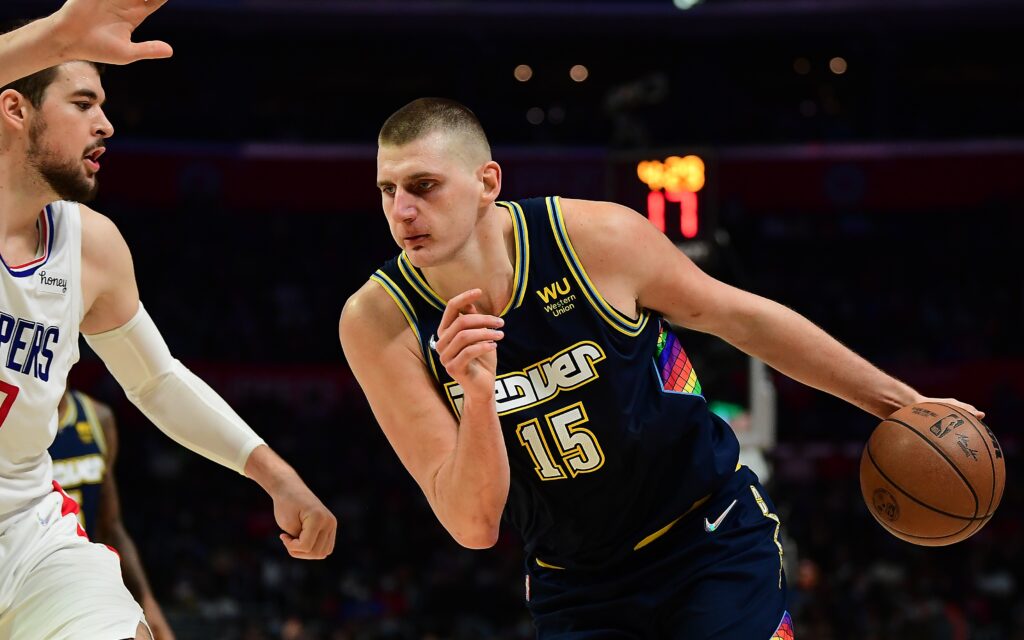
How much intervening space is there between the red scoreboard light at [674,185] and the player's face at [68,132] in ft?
19.6

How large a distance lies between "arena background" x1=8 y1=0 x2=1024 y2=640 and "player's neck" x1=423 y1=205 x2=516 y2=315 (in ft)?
38.3

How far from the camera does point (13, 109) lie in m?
3.35

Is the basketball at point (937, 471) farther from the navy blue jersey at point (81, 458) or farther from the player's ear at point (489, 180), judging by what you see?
the navy blue jersey at point (81, 458)

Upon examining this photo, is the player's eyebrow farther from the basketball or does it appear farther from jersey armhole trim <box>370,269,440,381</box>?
the basketball

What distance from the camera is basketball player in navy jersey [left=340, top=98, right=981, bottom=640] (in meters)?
3.56

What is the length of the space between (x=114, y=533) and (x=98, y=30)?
3.06 metres

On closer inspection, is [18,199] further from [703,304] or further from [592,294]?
[703,304]

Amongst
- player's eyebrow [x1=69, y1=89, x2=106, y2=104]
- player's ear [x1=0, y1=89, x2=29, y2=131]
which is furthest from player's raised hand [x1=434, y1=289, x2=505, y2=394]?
player's ear [x1=0, y1=89, x2=29, y2=131]

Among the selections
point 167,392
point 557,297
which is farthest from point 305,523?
point 557,297

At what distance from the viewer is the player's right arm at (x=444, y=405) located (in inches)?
121

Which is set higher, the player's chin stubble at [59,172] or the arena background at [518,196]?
the player's chin stubble at [59,172]

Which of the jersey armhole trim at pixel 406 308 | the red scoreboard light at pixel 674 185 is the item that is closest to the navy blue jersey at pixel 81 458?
the jersey armhole trim at pixel 406 308

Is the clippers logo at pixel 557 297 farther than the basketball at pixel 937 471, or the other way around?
the basketball at pixel 937 471

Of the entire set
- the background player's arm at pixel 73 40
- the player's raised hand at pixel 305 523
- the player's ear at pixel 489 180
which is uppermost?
the background player's arm at pixel 73 40
